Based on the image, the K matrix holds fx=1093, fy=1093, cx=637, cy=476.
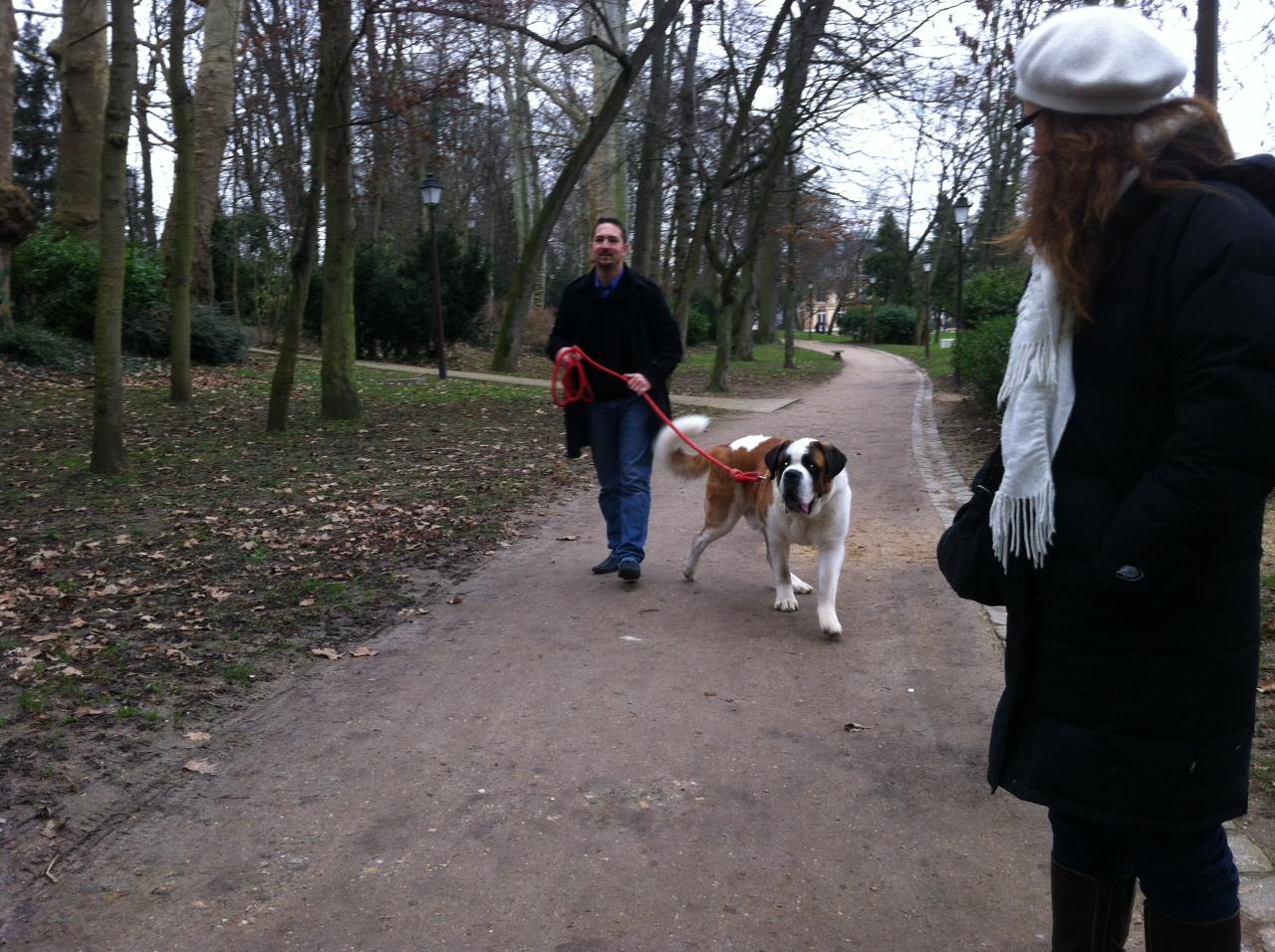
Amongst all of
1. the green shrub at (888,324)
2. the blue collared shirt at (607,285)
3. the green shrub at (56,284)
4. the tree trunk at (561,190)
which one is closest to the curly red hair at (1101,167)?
the blue collared shirt at (607,285)

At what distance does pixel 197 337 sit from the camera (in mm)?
20156

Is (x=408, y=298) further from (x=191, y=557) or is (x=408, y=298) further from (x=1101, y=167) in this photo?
(x=1101, y=167)

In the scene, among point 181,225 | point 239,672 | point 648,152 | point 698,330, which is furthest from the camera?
point 698,330

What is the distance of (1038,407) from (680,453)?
4.97 metres

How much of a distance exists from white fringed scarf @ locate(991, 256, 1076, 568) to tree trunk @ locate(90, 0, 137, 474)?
9.03 metres

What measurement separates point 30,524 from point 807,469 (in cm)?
593

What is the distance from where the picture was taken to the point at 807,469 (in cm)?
573

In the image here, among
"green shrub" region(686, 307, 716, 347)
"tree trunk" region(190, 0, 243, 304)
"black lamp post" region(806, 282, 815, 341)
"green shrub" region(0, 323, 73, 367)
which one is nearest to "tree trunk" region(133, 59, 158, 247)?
"tree trunk" region(190, 0, 243, 304)

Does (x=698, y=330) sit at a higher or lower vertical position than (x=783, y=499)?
higher

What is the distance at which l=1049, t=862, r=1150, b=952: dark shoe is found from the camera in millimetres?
2348

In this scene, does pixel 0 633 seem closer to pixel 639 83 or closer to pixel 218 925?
pixel 218 925

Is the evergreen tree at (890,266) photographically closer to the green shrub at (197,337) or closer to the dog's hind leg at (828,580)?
the green shrub at (197,337)

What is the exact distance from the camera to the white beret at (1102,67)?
1995mm

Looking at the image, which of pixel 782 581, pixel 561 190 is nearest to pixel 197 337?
pixel 561 190
